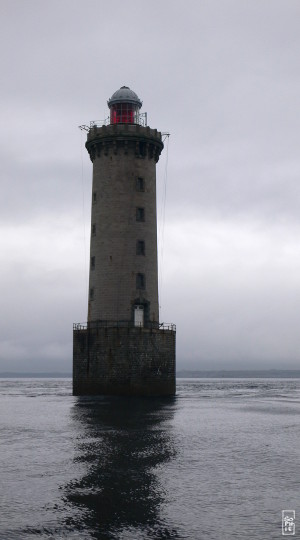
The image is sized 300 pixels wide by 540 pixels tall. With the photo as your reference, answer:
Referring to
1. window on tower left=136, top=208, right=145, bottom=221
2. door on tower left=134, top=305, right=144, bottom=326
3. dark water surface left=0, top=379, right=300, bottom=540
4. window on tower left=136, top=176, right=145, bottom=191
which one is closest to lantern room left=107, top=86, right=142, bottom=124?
window on tower left=136, top=176, right=145, bottom=191

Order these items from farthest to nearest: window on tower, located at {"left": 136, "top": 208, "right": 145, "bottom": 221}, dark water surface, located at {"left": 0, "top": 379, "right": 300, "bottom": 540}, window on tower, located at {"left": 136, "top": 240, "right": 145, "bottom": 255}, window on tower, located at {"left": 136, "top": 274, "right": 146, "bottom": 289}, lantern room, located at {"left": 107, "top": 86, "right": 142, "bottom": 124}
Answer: lantern room, located at {"left": 107, "top": 86, "right": 142, "bottom": 124}
window on tower, located at {"left": 136, "top": 208, "right": 145, "bottom": 221}
window on tower, located at {"left": 136, "top": 240, "right": 145, "bottom": 255}
window on tower, located at {"left": 136, "top": 274, "right": 146, "bottom": 289}
dark water surface, located at {"left": 0, "top": 379, "right": 300, "bottom": 540}

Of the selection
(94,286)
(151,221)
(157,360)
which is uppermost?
(151,221)

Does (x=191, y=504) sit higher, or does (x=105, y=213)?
(x=105, y=213)

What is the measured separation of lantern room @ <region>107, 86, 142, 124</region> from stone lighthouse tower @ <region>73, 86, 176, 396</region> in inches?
7.7

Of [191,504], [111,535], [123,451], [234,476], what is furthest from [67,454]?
[111,535]

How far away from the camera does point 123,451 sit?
2431 centimetres

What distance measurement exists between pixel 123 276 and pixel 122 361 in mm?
7371

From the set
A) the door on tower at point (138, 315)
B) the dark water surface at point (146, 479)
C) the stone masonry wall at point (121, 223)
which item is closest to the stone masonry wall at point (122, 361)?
the door on tower at point (138, 315)

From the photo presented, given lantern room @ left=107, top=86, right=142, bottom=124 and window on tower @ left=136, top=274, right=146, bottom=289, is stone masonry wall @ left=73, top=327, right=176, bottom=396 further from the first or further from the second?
lantern room @ left=107, top=86, right=142, bottom=124

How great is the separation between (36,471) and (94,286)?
3476 centimetres

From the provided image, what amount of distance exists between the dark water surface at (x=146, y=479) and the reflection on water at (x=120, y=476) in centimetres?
3

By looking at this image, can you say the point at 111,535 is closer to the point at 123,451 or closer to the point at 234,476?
the point at 234,476

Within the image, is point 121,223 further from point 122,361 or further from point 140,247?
point 122,361

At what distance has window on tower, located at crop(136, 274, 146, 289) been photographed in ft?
179
